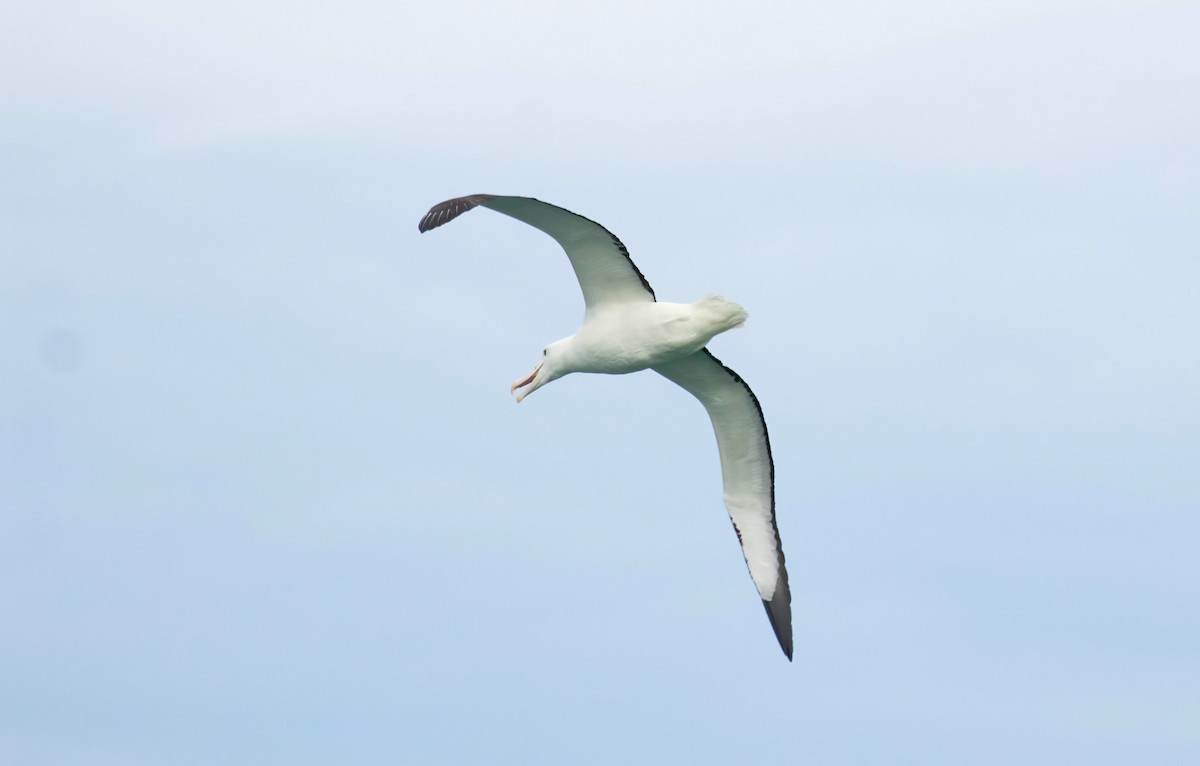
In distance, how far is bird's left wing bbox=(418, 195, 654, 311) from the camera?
16062 millimetres

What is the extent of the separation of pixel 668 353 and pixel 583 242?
155 cm

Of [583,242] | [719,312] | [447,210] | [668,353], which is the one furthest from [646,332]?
[447,210]

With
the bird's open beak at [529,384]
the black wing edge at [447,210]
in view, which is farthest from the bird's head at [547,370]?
the black wing edge at [447,210]

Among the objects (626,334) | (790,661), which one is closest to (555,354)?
(626,334)

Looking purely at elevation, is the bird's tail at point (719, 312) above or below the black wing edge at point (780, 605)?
above

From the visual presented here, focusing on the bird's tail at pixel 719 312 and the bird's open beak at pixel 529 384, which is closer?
the bird's tail at pixel 719 312

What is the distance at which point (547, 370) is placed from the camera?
19.5m

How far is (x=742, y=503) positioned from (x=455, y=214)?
19.4ft

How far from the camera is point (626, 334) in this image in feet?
58.6

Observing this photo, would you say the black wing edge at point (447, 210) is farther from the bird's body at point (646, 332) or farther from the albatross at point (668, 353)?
the bird's body at point (646, 332)

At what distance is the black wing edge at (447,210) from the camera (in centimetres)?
1595

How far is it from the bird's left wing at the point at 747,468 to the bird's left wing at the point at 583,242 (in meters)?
1.11

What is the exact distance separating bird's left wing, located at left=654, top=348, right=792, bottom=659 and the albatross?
0.01m

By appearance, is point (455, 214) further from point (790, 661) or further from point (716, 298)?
point (790, 661)
